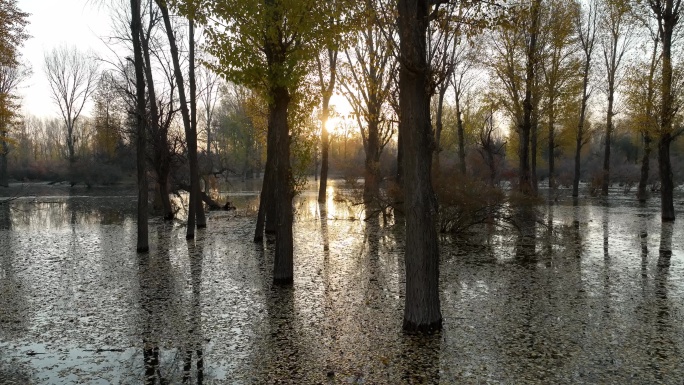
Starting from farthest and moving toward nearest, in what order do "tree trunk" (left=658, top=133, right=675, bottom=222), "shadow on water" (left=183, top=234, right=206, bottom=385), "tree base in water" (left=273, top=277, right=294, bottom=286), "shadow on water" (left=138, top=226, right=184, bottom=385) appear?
1. "tree trunk" (left=658, top=133, right=675, bottom=222)
2. "tree base in water" (left=273, top=277, right=294, bottom=286)
3. "shadow on water" (left=138, top=226, right=184, bottom=385)
4. "shadow on water" (left=183, top=234, right=206, bottom=385)

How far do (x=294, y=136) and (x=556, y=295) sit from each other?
5241 mm

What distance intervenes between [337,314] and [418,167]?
255 cm

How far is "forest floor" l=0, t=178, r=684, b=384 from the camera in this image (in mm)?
4941

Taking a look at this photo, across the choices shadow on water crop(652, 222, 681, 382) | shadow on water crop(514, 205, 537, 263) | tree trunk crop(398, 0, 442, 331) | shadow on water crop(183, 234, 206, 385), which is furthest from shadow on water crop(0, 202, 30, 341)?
shadow on water crop(514, 205, 537, 263)

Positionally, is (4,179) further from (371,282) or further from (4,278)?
(371,282)

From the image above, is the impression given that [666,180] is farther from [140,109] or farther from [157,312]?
[157,312]

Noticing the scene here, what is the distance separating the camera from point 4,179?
45844mm

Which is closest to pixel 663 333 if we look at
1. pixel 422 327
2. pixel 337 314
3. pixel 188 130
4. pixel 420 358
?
pixel 422 327

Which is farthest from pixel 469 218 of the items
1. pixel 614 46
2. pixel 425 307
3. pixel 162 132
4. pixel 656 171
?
pixel 656 171

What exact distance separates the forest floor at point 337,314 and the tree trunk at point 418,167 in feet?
1.94

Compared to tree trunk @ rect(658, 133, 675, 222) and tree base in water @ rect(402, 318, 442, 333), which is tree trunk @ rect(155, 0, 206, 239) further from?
tree trunk @ rect(658, 133, 675, 222)

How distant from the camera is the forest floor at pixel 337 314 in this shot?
4941 millimetres

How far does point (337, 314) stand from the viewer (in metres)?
6.88

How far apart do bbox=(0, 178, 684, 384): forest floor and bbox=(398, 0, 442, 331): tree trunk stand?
0.59 meters
